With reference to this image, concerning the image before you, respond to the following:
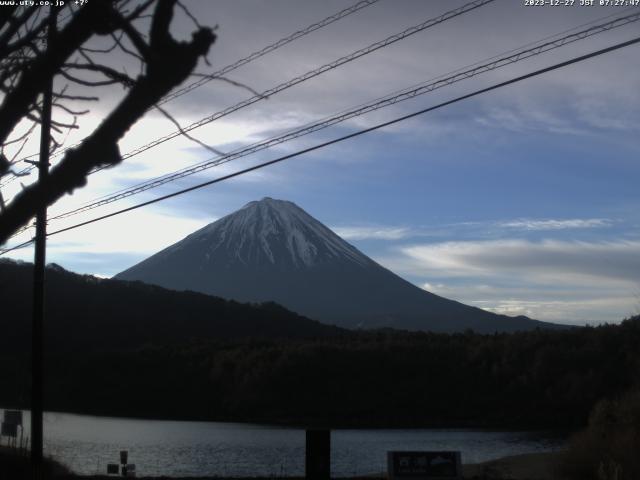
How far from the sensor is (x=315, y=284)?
596 ft

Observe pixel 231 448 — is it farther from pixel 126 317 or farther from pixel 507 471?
pixel 126 317

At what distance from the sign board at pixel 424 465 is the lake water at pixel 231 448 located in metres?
8.94

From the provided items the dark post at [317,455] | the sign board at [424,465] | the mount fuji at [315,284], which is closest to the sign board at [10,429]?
the sign board at [424,465]

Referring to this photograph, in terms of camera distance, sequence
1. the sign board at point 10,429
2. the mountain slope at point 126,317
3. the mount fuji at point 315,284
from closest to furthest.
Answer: the sign board at point 10,429 < the mountain slope at point 126,317 < the mount fuji at point 315,284

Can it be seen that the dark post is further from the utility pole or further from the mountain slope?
the mountain slope

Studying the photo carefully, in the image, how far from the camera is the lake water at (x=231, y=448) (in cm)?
2513

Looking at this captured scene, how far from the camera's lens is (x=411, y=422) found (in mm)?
53344

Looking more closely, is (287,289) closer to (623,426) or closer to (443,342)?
(443,342)

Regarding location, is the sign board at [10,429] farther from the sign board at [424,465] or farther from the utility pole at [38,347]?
the sign board at [424,465]

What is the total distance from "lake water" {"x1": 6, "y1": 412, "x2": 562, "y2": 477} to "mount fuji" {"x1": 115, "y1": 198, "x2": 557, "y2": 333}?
121125 millimetres

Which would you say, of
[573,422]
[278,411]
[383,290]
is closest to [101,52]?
[573,422]

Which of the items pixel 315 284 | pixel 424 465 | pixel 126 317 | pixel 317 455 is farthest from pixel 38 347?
pixel 315 284

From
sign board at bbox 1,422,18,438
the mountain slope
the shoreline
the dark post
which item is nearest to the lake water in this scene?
sign board at bbox 1,422,18,438

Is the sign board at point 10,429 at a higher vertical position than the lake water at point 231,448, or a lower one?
higher
